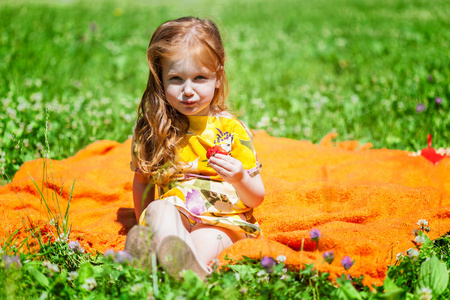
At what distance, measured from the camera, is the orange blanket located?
7.66 feet

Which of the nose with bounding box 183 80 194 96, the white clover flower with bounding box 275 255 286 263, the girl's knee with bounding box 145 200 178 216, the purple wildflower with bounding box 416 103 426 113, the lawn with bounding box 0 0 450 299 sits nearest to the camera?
the lawn with bounding box 0 0 450 299

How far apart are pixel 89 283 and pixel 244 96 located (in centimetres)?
326

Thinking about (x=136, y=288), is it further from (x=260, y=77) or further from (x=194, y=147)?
(x=260, y=77)

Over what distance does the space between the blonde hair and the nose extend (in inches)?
4.7

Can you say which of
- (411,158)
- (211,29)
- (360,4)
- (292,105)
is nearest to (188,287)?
(211,29)

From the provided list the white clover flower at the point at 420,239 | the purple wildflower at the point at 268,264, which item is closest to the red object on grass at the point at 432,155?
the white clover flower at the point at 420,239

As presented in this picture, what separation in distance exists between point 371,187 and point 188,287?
1.69 meters

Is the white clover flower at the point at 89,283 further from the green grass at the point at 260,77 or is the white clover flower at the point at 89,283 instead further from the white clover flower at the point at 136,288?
the green grass at the point at 260,77

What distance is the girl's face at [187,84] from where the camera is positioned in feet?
7.66

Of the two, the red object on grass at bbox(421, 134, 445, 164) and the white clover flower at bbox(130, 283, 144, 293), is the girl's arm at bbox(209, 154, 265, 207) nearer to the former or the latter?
the white clover flower at bbox(130, 283, 144, 293)

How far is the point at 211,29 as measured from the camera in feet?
7.99

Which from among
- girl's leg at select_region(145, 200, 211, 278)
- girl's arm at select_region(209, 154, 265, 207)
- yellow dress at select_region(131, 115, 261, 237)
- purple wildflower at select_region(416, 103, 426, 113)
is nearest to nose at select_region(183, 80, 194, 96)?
yellow dress at select_region(131, 115, 261, 237)

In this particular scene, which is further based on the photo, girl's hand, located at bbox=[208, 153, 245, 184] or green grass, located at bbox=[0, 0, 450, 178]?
green grass, located at bbox=[0, 0, 450, 178]

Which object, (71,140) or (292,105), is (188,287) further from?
(292,105)
